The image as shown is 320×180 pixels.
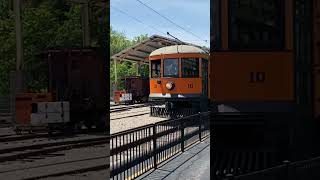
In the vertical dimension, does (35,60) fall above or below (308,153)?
above

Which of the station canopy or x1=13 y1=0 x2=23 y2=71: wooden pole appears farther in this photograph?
the station canopy

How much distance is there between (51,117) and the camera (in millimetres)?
1263

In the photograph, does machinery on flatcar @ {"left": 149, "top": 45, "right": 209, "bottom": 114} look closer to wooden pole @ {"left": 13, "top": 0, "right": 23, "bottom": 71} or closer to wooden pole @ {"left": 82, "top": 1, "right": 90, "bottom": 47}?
wooden pole @ {"left": 82, "top": 1, "right": 90, "bottom": 47}

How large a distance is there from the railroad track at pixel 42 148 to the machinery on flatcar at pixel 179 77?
367mm

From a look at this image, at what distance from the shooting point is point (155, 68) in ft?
5.27

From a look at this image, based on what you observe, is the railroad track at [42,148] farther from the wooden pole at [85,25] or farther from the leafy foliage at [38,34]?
the wooden pole at [85,25]

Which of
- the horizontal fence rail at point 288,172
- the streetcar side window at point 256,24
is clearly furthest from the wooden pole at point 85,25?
the horizontal fence rail at point 288,172

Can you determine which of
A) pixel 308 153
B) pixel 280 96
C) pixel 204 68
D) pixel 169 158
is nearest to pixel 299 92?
pixel 280 96

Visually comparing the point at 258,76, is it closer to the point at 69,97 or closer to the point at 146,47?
the point at 146,47

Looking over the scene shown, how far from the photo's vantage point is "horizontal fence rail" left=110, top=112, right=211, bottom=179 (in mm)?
1583

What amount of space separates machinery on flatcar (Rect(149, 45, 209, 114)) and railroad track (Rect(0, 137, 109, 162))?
14.5 inches

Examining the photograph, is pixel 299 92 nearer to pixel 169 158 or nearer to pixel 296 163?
pixel 296 163

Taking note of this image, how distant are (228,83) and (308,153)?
525 mm

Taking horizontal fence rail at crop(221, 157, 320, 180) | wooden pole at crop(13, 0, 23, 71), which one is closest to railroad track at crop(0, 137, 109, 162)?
wooden pole at crop(13, 0, 23, 71)
